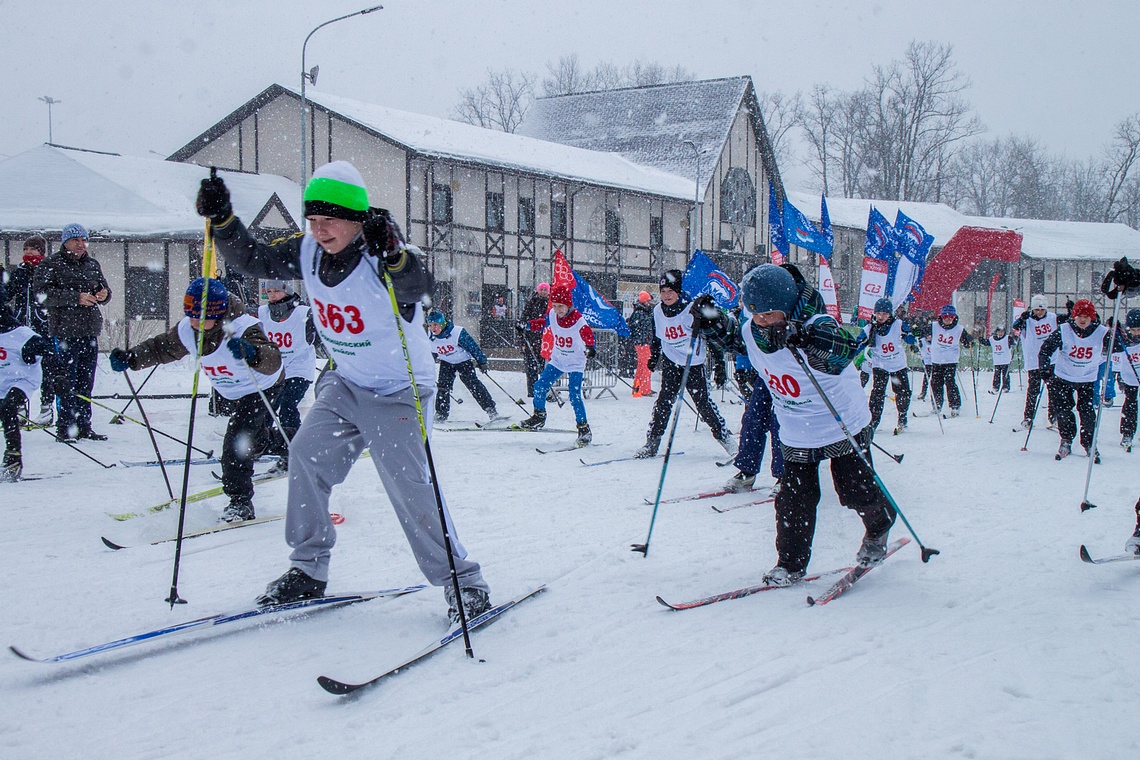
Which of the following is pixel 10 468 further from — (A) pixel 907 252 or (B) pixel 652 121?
(B) pixel 652 121

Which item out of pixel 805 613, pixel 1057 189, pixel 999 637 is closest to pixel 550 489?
pixel 805 613

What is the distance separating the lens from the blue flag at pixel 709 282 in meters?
9.77

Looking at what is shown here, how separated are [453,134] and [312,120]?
13.3 ft

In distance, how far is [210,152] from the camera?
1045 inches

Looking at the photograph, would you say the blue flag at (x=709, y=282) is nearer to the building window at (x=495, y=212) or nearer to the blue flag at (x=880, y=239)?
the blue flag at (x=880, y=239)

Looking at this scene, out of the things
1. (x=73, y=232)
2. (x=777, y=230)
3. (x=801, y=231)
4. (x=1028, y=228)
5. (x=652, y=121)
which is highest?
(x=652, y=121)

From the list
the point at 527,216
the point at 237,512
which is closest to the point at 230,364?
the point at 237,512

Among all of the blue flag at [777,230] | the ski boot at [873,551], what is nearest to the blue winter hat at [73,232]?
the ski boot at [873,551]

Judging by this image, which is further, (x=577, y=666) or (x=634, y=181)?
(x=634, y=181)

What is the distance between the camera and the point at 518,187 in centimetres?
2580

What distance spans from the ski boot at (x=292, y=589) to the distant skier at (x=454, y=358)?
6.97m

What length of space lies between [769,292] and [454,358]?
7.49 m

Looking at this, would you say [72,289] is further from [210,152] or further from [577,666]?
[210,152]

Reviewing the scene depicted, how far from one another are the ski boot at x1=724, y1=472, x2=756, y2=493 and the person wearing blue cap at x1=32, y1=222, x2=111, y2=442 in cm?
589
